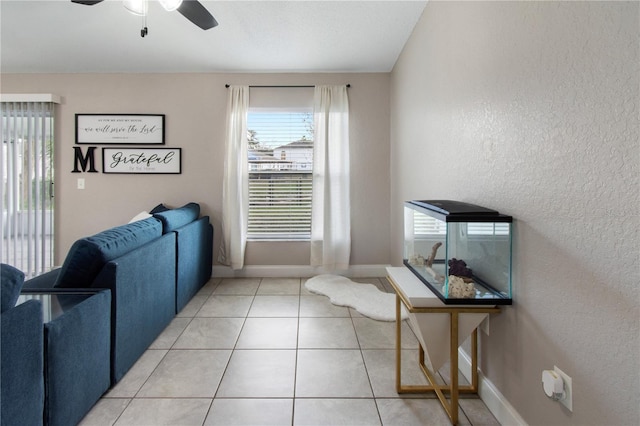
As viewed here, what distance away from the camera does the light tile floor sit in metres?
1.51

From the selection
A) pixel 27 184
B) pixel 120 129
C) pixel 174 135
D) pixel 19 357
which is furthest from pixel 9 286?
pixel 27 184

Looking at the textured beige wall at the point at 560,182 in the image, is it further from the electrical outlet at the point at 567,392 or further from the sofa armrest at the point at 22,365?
the sofa armrest at the point at 22,365

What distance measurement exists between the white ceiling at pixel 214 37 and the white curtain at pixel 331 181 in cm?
45

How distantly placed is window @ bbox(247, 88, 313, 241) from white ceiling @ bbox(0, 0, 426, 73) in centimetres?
48

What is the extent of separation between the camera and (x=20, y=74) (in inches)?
146

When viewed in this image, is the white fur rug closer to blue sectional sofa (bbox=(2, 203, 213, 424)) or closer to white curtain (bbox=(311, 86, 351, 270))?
white curtain (bbox=(311, 86, 351, 270))

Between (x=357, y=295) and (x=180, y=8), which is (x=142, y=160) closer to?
(x=180, y=8)

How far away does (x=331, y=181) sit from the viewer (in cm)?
373

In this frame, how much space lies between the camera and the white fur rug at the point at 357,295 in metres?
2.71

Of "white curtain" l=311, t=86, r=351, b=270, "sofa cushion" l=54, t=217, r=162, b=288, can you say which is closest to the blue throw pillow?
"sofa cushion" l=54, t=217, r=162, b=288

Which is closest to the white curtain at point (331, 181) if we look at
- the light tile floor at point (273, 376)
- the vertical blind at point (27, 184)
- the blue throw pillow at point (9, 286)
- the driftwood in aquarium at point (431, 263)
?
the light tile floor at point (273, 376)

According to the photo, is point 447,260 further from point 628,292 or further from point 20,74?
point 20,74

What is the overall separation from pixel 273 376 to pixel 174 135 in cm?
308

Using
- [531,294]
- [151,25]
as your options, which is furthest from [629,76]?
[151,25]
